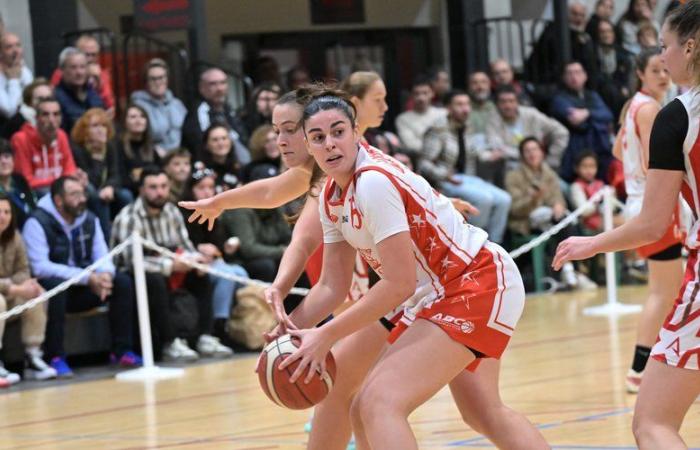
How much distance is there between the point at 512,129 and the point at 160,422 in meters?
A: 8.08

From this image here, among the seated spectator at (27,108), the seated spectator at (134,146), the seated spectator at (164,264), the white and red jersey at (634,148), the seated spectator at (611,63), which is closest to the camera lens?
the white and red jersey at (634,148)

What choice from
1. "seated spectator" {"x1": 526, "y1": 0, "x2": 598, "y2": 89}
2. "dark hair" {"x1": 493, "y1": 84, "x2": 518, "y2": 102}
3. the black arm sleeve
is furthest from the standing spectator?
the black arm sleeve

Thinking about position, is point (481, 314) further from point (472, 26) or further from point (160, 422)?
point (472, 26)

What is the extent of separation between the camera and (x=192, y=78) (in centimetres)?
1370

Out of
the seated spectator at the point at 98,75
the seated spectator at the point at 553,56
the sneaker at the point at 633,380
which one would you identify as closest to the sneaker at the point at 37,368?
the seated spectator at the point at 98,75

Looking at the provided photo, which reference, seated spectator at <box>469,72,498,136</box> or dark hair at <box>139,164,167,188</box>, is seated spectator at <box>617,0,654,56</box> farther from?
dark hair at <box>139,164,167,188</box>

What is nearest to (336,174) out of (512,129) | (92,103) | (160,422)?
(160,422)

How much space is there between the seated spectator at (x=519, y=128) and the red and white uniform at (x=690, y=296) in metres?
10.5

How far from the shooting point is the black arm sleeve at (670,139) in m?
4.06

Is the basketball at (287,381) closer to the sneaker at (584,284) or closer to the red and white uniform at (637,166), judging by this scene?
the red and white uniform at (637,166)

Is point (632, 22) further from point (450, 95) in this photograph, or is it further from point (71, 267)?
point (71, 267)

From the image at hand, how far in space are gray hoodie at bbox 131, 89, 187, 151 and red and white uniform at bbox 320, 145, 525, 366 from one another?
26.1ft

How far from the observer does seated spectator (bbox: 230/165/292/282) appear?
1118 centimetres

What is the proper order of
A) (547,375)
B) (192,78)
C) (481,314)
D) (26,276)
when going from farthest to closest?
(192,78) → (26,276) → (547,375) → (481,314)
